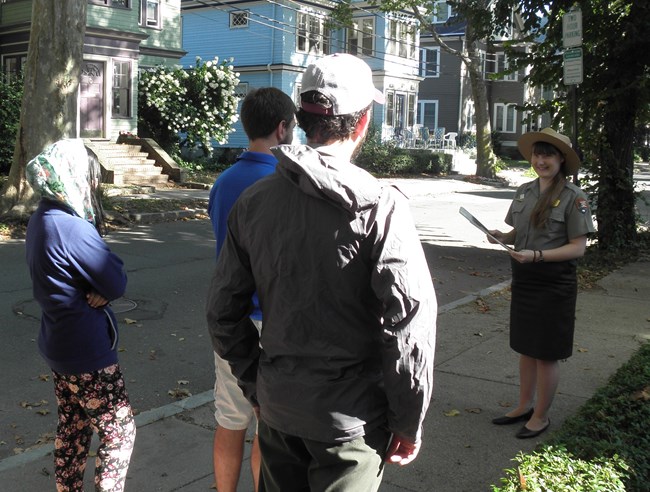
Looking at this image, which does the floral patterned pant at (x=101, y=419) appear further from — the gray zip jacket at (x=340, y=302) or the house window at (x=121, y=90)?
the house window at (x=121, y=90)

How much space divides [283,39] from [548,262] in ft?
101

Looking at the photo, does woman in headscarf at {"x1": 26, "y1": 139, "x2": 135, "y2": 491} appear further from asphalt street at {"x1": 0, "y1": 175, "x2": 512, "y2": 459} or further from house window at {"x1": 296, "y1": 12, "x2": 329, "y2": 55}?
house window at {"x1": 296, "y1": 12, "x2": 329, "y2": 55}

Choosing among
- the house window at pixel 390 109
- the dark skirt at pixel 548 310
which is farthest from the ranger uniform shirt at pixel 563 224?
the house window at pixel 390 109

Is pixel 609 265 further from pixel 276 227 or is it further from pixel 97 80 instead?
pixel 97 80

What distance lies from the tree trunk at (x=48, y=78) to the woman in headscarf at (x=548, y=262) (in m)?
10.9

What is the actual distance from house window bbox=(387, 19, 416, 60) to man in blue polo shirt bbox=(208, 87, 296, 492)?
3593cm

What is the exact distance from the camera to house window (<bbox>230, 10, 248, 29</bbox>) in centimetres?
3503

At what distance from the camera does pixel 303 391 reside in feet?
7.35

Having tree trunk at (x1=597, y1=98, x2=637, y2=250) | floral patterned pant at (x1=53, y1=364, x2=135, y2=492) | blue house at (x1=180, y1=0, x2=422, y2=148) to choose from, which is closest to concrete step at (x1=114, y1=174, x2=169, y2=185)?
blue house at (x1=180, y1=0, x2=422, y2=148)

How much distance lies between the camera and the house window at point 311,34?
34.7 metres

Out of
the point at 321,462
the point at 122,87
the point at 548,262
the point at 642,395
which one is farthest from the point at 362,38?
the point at 321,462

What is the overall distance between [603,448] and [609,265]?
8277 millimetres

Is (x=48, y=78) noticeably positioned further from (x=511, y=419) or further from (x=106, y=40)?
(x=106, y=40)

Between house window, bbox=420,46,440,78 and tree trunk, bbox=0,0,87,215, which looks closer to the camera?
tree trunk, bbox=0,0,87,215
